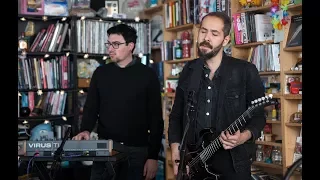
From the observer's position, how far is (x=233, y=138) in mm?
2334

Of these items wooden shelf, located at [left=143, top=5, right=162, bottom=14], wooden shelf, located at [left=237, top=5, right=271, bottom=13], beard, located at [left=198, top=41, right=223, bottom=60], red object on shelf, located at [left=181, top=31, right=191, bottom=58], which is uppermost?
wooden shelf, located at [left=143, top=5, right=162, bottom=14]

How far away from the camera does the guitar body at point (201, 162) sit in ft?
8.17

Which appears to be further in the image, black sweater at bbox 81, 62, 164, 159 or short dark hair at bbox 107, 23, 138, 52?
short dark hair at bbox 107, 23, 138, 52

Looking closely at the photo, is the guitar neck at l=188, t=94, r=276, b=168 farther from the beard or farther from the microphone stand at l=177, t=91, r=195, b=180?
the beard

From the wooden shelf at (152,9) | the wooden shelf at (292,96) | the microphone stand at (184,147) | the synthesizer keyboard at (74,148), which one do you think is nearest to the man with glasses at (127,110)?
the synthesizer keyboard at (74,148)

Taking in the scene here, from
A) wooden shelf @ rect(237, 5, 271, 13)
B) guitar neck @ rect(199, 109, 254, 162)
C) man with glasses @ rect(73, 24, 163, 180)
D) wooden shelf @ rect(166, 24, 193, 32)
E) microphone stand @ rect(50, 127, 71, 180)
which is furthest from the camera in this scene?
wooden shelf @ rect(166, 24, 193, 32)

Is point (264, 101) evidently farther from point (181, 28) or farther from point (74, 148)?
point (181, 28)

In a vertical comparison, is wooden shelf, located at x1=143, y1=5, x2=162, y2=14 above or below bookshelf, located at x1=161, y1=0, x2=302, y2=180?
above

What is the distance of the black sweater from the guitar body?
2.98 feet

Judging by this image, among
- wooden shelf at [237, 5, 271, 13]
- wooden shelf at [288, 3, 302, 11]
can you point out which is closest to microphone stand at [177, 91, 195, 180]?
wooden shelf at [288, 3, 302, 11]

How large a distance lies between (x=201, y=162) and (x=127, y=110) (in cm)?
106

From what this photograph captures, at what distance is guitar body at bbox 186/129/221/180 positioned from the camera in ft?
8.17
